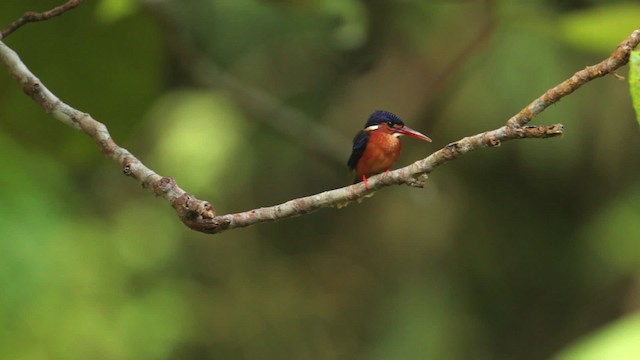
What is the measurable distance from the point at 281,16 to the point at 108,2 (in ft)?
3.32

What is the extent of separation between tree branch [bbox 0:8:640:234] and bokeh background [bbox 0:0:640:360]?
74 centimetres

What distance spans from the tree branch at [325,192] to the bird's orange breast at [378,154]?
0.32 ft

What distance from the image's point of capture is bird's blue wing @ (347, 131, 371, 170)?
102 cm

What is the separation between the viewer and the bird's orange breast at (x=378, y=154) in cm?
98

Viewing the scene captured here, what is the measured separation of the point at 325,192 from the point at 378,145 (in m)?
0.17

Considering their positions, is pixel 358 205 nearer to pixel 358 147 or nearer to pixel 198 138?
pixel 198 138

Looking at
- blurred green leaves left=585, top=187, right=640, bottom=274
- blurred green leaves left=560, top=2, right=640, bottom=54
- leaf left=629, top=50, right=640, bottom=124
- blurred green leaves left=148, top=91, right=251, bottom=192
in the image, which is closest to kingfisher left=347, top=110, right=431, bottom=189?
leaf left=629, top=50, right=640, bottom=124

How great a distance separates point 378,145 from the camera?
1011 millimetres

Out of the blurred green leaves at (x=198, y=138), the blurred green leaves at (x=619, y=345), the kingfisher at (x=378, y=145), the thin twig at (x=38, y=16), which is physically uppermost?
the blurred green leaves at (x=198, y=138)

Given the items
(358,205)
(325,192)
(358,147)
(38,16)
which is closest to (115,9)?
(38,16)

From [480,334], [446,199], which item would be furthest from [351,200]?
[480,334]

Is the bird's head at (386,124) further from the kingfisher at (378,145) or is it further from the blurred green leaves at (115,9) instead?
the blurred green leaves at (115,9)

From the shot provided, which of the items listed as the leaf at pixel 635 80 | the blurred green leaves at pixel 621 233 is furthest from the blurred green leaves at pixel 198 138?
the leaf at pixel 635 80

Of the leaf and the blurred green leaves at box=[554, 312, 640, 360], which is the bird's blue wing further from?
the blurred green leaves at box=[554, 312, 640, 360]
